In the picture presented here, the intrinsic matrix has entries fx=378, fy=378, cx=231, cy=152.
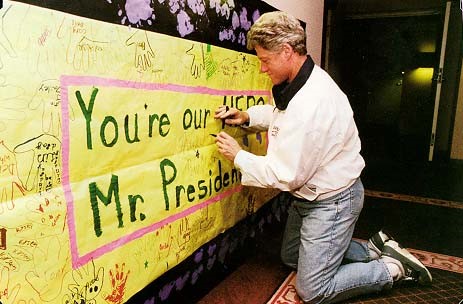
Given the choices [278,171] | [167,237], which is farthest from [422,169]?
[167,237]

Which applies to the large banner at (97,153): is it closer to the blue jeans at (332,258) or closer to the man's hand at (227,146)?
the man's hand at (227,146)

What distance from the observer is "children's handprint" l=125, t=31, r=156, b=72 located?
3.18 ft

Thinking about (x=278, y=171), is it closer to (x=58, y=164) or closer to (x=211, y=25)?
(x=211, y=25)

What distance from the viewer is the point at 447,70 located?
480 centimetres

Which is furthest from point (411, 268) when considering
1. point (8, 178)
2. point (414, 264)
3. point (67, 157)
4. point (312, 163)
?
point (8, 178)

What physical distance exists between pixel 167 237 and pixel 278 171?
45 cm

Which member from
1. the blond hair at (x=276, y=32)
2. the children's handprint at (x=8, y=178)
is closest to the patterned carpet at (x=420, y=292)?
the blond hair at (x=276, y=32)

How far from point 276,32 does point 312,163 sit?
0.48 metres

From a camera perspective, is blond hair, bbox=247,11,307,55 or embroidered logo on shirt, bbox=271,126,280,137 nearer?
blond hair, bbox=247,11,307,55

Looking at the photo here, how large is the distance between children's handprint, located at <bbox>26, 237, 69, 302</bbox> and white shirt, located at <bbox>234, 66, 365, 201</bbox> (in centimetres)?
72

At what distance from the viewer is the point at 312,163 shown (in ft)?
4.48

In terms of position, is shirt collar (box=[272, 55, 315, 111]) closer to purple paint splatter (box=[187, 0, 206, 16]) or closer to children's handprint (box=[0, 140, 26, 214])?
purple paint splatter (box=[187, 0, 206, 16])

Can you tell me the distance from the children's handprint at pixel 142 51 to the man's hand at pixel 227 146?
457mm

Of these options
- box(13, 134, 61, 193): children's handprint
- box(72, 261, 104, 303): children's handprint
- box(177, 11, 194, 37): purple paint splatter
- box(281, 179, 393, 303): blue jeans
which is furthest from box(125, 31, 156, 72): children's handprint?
box(281, 179, 393, 303): blue jeans
